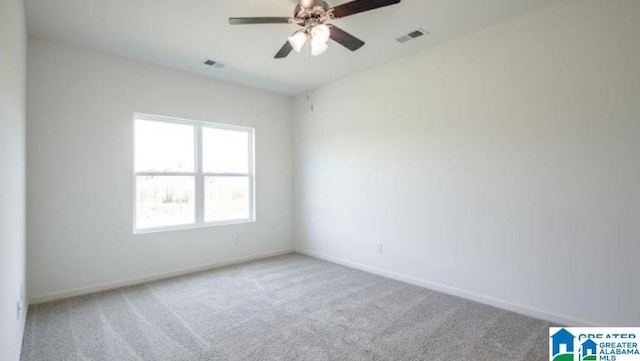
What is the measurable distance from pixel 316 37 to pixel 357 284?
2.88 meters

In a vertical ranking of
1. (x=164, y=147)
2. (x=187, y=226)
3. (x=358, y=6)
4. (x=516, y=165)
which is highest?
(x=358, y=6)

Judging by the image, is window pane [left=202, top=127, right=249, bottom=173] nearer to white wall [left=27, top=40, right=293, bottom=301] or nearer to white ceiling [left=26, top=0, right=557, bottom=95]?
white wall [left=27, top=40, right=293, bottom=301]

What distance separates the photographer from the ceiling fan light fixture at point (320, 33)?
8.08ft

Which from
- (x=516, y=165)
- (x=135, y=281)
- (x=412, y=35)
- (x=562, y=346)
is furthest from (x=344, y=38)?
(x=135, y=281)

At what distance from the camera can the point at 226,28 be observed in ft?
10.4

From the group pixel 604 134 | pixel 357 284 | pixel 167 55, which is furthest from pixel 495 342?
pixel 167 55

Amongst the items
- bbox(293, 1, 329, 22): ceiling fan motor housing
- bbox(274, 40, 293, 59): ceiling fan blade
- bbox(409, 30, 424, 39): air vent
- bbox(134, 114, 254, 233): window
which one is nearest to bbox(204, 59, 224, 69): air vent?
bbox(134, 114, 254, 233): window

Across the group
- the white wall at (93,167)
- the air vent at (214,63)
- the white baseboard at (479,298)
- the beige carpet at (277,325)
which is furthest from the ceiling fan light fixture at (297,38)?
the white baseboard at (479,298)

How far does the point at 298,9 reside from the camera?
2.49 metres

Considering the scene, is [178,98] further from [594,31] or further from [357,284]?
[594,31]

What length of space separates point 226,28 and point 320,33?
125cm

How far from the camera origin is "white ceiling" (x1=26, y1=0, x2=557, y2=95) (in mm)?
2764

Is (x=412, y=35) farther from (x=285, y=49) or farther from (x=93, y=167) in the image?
(x=93, y=167)

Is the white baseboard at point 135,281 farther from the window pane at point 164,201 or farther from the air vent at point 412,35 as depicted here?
the air vent at point 412,35
